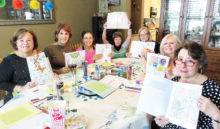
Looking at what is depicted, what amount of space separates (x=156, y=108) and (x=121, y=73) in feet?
2.43

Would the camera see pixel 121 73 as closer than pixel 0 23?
Yes

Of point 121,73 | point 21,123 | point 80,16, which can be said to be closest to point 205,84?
point 121,73

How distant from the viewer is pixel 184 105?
834mm

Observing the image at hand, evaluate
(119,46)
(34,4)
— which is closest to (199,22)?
(119,46)

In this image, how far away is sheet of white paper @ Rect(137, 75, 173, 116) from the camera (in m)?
0.88

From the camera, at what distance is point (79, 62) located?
1.83 metres

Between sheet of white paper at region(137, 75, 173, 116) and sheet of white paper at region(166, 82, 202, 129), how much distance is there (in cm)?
3

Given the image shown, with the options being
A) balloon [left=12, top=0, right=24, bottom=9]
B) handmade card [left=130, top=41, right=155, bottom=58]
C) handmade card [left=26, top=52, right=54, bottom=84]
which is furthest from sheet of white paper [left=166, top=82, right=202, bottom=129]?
balloon [left=12, top=0, right=24, bottom=9]

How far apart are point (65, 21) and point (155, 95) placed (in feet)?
10.8

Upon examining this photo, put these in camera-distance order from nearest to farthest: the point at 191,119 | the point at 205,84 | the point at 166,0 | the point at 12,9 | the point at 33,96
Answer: the point at 191,119, the point at 205,84, the point at 33,96, the point at 12,9, the point at 166,0

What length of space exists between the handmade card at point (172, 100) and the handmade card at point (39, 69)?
946 mm

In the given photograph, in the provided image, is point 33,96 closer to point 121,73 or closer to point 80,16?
point 121,73

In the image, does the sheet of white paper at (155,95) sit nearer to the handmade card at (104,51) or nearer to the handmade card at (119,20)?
the handmade card at (104,51)

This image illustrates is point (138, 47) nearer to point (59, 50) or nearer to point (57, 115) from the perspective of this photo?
point (59, 50)
